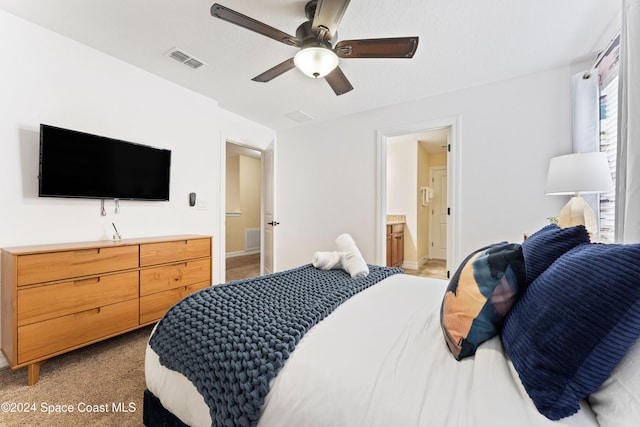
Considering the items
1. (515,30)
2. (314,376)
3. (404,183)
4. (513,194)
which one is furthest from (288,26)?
(404,183)

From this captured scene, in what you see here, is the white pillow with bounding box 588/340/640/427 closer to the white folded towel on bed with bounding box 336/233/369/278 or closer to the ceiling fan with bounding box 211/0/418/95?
the white folded towel on bed with bounding box 336/233/369/278

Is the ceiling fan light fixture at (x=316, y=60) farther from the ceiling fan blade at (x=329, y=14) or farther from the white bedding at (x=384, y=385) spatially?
→ the white bedding at (x=384, y=385)

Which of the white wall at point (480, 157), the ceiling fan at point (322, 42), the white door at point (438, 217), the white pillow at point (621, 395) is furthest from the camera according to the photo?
the white door at point (438, 217)

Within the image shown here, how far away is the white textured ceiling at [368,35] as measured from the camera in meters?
1.86

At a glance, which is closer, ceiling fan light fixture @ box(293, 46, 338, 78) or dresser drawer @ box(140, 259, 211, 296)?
ceiling fan light fixture @ box(293, 46, 338, 78)

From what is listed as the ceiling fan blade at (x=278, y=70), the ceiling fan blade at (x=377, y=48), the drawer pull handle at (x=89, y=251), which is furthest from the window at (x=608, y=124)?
the drawer pull handle at (x=89, y=251)

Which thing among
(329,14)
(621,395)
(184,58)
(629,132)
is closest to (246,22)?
(329,14)

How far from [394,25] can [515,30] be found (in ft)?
3.07

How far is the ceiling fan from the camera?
1.54 metres

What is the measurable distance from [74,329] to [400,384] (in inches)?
90.1

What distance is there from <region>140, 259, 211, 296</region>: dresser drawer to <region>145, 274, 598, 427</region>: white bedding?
1451 millimetres

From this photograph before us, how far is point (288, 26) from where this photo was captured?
79.7 inches

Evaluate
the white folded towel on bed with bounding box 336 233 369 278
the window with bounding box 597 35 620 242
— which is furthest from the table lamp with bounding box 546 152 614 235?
the white folded towel on bed with bounding box 336 233 369 278

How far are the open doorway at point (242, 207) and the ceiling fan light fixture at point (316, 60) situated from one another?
3892mm
